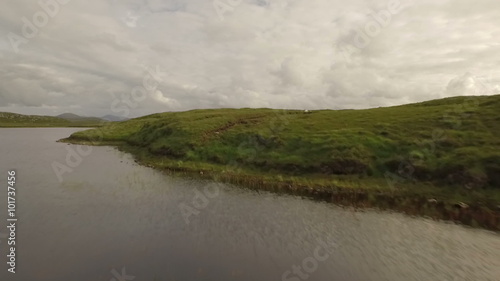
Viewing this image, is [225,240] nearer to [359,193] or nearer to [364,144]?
[359,193]

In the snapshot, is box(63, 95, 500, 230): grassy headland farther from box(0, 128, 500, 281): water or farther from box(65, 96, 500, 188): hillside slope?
box(0, 128, 500, 281): water

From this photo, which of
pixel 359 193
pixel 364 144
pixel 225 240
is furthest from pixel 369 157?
pixel 225 240

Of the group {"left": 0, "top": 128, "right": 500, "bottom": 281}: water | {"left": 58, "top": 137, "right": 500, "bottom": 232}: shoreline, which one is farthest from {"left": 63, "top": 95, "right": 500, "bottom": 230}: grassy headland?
{"left": 0, "top": 128, "right": 500, "bottom": 281}: water

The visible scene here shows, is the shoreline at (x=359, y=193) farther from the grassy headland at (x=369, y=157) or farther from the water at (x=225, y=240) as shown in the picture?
the water at (x=225, y=240)

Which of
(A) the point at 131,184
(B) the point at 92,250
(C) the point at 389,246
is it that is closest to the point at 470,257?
(C) the point at 389,246

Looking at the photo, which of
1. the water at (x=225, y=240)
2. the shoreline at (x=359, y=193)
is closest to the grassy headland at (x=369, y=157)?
the shoreline at (x=359, y=193)

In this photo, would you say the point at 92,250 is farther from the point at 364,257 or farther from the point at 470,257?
the point at 470,257

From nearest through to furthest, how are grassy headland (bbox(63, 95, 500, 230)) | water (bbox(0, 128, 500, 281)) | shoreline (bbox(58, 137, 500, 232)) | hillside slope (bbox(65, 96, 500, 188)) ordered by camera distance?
water (bbox(0, 128, 500, 281)), shoreline (bbox(58, 137, 500, 232)), grassy headland (bbox(63, 95, 500, 230)), hillside slope (bbox(65, 96, 500, 188))
